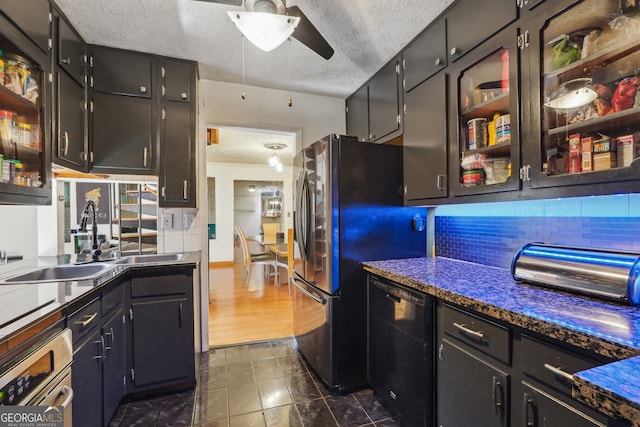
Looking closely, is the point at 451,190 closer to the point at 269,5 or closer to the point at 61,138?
the point at 269,5

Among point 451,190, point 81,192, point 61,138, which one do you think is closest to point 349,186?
point 451,190

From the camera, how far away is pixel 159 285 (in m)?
1.90

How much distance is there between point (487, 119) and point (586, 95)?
18.1 inches

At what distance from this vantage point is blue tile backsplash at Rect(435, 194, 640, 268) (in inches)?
49.2

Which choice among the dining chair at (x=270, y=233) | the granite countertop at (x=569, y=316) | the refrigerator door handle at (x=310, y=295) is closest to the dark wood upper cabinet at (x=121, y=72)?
the refrigerator door handle at (x=310, y=295)

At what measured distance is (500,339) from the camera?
42.1 inches

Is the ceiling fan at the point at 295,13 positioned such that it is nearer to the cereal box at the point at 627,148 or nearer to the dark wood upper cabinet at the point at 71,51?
the dark wood upper cabinet at the point at 71,51

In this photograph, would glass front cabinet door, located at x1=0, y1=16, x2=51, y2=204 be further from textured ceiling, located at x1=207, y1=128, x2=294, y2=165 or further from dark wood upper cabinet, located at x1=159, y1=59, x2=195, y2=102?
textured ceiling, located at x1=207, y1=128, x2=294, y2=165

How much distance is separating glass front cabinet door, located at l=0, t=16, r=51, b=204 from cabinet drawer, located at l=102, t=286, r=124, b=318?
576mm

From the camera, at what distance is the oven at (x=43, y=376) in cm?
84

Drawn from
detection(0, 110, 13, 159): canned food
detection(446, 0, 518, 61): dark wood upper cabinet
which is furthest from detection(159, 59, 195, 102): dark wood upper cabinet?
detection(446, 0, 518, 61): dark wood upper cabinet

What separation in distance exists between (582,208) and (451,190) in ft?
1.92

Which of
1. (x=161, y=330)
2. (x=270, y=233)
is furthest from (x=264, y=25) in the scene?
(x=270, y=233)

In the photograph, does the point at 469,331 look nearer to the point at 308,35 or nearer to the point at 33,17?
the point at 308,35
